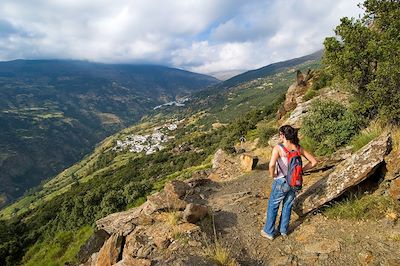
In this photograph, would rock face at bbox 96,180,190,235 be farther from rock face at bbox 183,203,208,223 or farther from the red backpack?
the red backpack

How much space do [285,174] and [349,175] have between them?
240 centimetres

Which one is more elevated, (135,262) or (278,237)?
(135,262)

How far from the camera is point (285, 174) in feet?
28.4

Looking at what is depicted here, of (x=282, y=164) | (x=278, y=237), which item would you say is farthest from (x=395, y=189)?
(x=278, y=237)

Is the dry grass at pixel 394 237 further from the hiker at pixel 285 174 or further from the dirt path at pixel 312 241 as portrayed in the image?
the hiker at pixel 285 174

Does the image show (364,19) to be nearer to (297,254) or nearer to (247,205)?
(247,205)

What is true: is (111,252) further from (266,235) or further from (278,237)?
(278,237)

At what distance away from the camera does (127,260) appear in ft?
25.1

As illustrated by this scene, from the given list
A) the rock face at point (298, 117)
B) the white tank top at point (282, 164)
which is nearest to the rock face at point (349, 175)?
the white tank top at point (282, 164)

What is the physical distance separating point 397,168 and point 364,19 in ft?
32.9

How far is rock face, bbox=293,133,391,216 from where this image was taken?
365 inches

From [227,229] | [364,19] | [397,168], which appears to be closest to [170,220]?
[227,229]

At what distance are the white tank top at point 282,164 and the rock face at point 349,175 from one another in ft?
6.29

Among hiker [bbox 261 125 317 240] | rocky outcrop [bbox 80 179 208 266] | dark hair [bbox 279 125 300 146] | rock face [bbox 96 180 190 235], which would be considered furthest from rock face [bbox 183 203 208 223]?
dark hair [bbox 279 125 300 146]
